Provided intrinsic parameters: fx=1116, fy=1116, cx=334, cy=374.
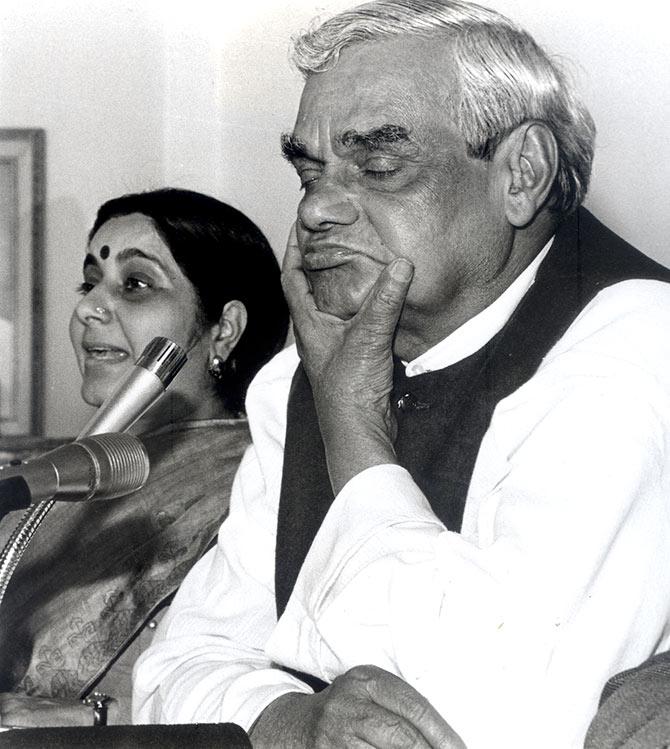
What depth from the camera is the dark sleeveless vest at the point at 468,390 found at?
1211 mm

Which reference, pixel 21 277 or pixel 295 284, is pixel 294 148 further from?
pixel 21 277

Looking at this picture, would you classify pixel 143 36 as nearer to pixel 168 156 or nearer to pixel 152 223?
pixel 168 156

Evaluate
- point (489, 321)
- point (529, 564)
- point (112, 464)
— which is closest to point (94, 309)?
point (489, 321)

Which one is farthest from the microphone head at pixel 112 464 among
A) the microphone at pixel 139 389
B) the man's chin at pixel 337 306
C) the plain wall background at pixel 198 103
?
the plain wall background at pixel 198 103

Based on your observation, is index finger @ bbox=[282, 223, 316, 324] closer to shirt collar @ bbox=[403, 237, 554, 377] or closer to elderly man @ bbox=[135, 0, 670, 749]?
elderly man @ bbox=[135, 0, 670, 749]

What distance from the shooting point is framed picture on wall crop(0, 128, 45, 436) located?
1.79m

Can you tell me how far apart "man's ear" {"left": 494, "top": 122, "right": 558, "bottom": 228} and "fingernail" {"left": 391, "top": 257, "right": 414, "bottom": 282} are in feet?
0.46

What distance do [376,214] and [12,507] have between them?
0.55m

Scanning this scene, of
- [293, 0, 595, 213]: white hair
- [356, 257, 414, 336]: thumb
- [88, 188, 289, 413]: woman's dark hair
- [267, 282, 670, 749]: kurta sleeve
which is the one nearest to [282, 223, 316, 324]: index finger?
[356, 257, 414, 336]: thumb

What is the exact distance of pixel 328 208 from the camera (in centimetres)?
126

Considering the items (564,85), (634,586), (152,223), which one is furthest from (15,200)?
(634,586)

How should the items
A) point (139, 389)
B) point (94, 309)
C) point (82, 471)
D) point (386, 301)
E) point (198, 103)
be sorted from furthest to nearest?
1. point (94, 309)
2. point (198, 103)
3. point (386, 301)
4. point (139, 389)
5. point (82, 471)

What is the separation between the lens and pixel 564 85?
129 centimetres

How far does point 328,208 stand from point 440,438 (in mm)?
289
